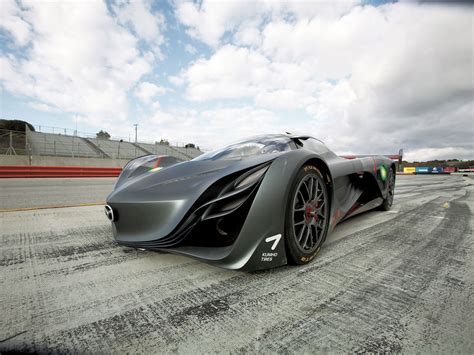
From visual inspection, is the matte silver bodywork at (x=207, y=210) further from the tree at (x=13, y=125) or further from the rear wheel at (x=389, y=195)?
the tree at (x=13, y=125)

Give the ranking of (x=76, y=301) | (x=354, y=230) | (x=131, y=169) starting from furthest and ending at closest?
(x=354, y=230), (x=131, y=169), (x=76, y=301)

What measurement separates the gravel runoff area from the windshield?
980mm

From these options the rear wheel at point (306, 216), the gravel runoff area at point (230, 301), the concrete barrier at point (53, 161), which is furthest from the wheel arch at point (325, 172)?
the concrete barrier at point (53, 161)

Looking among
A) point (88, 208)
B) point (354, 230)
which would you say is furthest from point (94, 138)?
point (354, 230)

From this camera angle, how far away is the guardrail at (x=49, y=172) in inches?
419

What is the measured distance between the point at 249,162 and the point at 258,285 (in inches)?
30.8

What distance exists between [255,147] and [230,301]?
1468mm

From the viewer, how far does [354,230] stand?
299cm

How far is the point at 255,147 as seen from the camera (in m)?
2.50

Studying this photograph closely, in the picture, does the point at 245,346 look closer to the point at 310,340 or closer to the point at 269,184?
the point at 310,340

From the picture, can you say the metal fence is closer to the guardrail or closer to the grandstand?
the grandstand

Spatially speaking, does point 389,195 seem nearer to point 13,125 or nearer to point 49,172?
point 49,172

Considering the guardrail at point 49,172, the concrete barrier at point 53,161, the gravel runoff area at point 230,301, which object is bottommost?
the gravel runoff area at point 230,301

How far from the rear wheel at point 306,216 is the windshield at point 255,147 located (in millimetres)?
483
